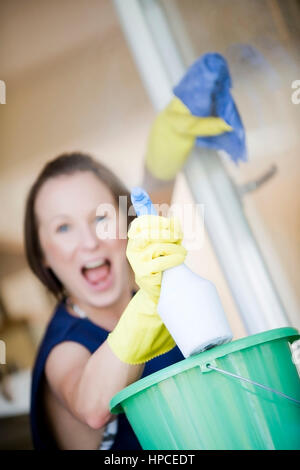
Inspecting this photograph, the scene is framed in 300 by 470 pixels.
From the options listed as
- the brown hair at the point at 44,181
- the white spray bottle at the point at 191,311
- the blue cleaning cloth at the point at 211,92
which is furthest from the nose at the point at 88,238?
the white spray bottle at the point at 191,311

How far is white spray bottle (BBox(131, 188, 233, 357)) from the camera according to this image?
90 cm

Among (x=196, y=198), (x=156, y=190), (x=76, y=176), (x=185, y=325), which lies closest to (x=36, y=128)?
(x=76, y=176)

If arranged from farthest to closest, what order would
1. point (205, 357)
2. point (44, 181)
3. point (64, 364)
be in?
point (44, 181) < point (64, 364) < point (205, 357)

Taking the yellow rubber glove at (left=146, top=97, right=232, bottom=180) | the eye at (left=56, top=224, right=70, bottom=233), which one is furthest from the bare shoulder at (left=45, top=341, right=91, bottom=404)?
the yellow rubber glove at (left=146, top=97, right=232, bottom=180)

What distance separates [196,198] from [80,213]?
0.33 meters

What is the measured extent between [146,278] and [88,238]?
0.52m

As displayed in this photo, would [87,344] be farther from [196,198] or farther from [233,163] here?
[233,163]

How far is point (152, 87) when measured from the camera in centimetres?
157

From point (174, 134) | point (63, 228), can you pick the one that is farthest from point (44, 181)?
point (174, 134)

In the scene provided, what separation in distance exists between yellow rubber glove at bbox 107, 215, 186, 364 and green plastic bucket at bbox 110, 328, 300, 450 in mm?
97

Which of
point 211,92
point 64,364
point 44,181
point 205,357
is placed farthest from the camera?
point 44,181

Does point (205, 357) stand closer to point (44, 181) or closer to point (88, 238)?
point (88, 238)

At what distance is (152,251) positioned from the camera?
0.95 metres
